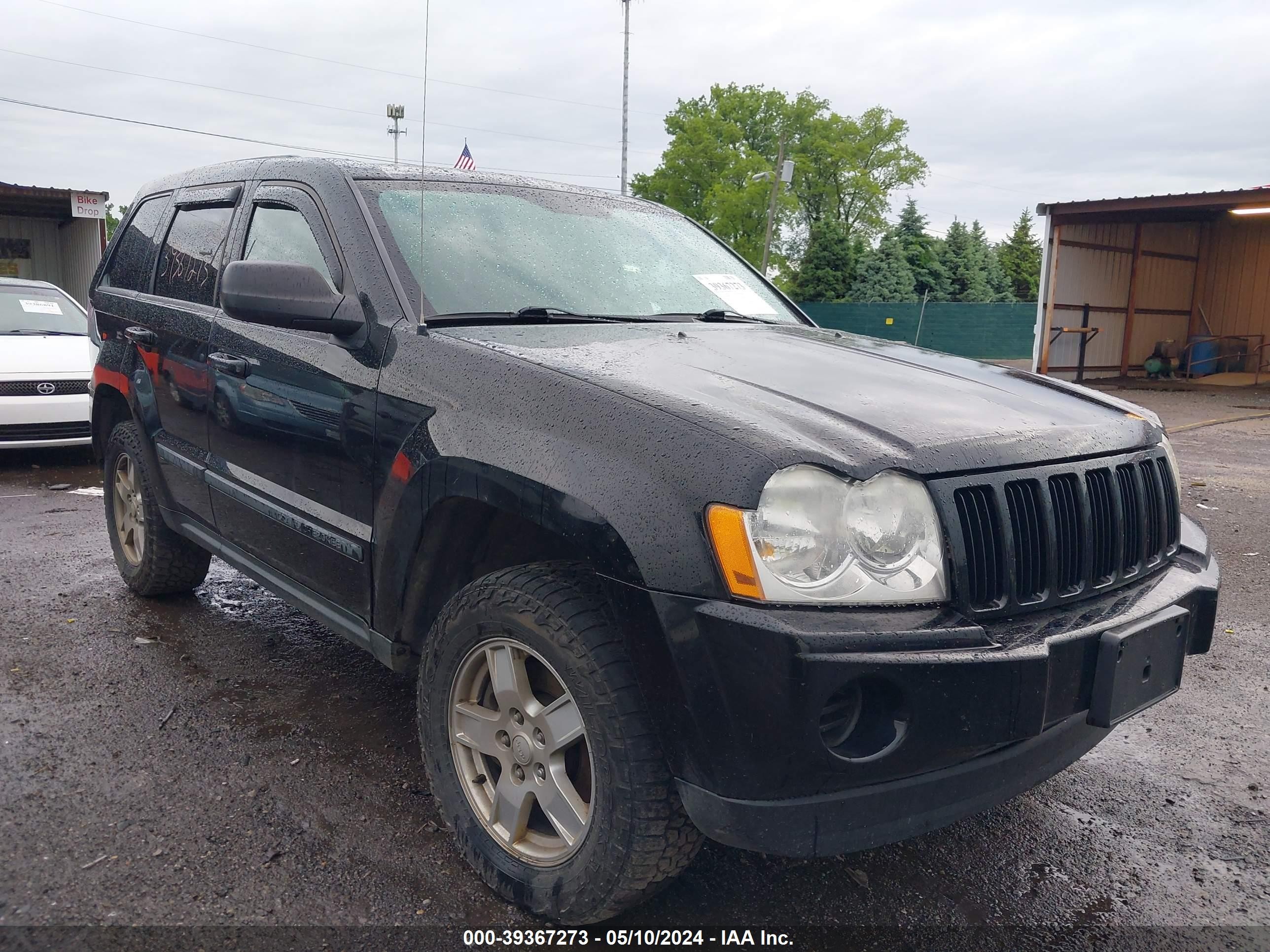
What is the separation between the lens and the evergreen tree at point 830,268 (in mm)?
45375

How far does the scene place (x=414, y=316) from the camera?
271cm

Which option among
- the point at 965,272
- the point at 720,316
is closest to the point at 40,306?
the point at 720,316

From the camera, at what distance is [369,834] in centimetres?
269

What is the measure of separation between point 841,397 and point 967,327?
34.2 m

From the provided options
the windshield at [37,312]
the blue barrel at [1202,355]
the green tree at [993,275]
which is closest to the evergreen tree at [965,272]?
the green tree at [993,275]

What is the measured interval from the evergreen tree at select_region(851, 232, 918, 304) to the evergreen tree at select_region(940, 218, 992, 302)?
2140 mm

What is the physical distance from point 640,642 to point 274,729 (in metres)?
1.85

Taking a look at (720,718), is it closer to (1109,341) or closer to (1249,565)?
(1249,565)

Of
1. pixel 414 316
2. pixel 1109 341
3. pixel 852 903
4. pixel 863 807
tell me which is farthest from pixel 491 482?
pixel 1109 341

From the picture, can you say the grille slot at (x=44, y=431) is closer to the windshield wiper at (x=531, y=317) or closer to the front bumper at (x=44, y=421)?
the front bumper at (x=44, y=421)

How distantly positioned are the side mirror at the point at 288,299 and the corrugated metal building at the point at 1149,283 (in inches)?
738

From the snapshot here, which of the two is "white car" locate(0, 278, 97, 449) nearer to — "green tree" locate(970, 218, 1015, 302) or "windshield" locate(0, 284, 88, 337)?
"windshield" locate(0, 284, 88, 337)

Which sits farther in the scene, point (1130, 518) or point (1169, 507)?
point (1169, 507)

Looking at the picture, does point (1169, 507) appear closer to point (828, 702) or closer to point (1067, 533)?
point (1067, 533)
